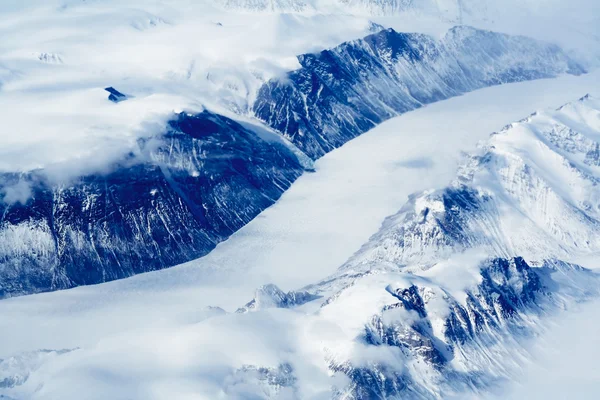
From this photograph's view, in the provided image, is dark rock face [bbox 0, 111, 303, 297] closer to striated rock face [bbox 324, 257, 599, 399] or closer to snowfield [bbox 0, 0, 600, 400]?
snowfield [bbox 0, 0, 600, 400]

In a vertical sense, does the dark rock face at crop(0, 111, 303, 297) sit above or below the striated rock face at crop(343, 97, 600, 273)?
below

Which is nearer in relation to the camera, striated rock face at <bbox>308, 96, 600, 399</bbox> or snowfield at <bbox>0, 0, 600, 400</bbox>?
snowfield at <bbox>0, 0, 600, 400</bbox>

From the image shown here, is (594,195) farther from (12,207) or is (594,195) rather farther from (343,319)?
(12,207)

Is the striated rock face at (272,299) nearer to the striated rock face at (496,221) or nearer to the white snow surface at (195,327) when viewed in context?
the white snow surface at (195,327)

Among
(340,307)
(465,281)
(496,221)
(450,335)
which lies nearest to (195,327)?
(340,307)

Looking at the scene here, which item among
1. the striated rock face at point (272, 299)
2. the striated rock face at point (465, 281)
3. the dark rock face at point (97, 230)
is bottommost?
the dark rock face at point (97, 230)

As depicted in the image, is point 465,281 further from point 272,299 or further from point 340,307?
point 272,299

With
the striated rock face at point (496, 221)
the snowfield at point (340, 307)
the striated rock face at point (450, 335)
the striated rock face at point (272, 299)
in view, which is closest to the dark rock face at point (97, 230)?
the snowfield at point (340, 307)

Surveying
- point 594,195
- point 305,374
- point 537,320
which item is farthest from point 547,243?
point 305,374

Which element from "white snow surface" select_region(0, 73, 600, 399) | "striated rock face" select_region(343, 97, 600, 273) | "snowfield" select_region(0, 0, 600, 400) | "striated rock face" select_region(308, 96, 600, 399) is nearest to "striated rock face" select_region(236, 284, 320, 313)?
"snowfield" select_region(0, 0, 600, 400)

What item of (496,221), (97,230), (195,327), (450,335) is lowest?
(97,230)

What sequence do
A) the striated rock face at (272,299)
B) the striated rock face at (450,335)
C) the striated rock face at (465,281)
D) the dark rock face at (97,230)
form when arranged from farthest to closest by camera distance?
the dark rock face at (97,230) < the striated rock face at (272,299) < the striated rock face at (465,281) < the striated rock face at (450,335)
